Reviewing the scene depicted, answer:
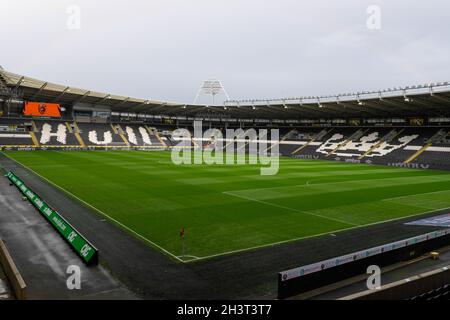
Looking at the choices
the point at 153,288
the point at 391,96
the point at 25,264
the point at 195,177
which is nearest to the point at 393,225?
the point at 153,288

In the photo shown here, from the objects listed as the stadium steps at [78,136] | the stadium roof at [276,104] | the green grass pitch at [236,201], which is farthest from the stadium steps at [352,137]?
the stadium steps at [78,136]

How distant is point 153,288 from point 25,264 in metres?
5.53

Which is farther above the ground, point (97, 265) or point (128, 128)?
point (128, 128)

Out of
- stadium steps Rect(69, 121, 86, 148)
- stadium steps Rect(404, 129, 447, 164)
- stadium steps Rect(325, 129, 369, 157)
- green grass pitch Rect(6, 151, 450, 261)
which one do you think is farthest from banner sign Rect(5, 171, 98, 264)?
stadium steps Rect(325, 129, 369, 157)

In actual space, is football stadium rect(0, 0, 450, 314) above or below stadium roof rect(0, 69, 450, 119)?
below

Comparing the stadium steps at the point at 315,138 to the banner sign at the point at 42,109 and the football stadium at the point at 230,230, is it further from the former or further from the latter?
the banner sign at the point at 42,109

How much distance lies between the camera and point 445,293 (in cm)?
1152

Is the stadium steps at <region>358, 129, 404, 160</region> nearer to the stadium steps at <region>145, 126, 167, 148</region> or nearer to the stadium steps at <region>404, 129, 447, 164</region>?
the stadium steps at <region>404, 129, 447, 164</region>

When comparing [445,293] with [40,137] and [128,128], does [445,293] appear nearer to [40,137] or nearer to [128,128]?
[40,137]

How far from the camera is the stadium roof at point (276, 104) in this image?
57.8 m

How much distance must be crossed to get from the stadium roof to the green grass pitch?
17523 millimetres

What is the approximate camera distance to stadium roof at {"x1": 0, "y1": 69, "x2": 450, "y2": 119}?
57.8 m

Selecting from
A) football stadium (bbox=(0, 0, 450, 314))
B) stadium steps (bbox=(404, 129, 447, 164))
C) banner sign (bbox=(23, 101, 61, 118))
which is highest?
banner sign (bbox=(23, 101, 61, 118))

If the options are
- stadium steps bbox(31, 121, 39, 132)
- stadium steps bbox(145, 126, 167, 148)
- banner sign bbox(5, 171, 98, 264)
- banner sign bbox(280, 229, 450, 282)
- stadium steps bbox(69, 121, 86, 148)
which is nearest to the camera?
banner sign bbox(280, 229, 450, 282)
